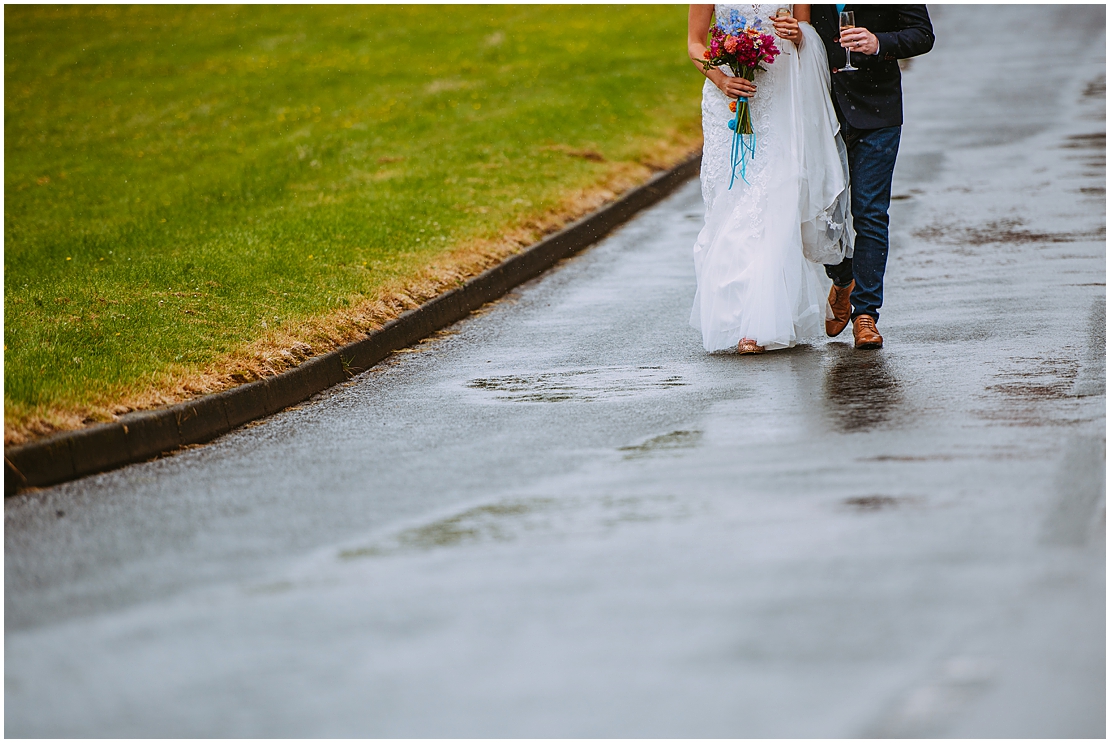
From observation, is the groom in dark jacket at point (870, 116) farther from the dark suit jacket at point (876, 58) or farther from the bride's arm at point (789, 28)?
A: the bride's arm at point (789, 28)

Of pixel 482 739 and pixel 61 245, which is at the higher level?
pixel 482 739

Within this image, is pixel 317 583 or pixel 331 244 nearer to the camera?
pixel 317 583

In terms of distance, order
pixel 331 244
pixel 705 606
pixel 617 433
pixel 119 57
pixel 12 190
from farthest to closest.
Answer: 1. pixel 119 57
2. pixel 12 190
3. pixel 331 244
4. pixel 617 433
5. pixel 705 606

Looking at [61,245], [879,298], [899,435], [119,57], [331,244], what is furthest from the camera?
[119,57]

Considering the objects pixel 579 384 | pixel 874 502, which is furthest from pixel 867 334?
pixel 874 502

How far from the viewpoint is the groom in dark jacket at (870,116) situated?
8.27 metres

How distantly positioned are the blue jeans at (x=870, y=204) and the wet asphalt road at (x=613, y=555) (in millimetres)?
365

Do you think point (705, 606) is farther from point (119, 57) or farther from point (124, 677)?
point (119, 57)

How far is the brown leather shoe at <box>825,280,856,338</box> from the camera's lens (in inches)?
349

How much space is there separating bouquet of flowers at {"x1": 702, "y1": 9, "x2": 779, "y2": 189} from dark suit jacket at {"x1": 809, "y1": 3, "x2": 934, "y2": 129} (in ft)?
1.12

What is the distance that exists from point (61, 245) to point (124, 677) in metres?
10.4

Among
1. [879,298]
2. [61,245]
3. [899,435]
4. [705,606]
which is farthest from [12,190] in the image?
[705,606]

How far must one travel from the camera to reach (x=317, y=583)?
4.62m

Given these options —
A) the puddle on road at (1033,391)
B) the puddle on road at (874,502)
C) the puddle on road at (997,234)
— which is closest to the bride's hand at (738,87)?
the puddle on road at (1033,391)
